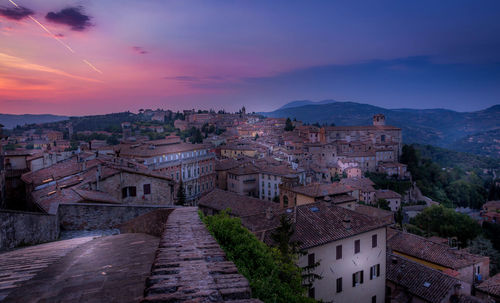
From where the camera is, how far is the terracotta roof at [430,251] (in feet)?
84.9

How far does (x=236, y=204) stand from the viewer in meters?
35.5

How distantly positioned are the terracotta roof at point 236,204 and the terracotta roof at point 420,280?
12.3 m

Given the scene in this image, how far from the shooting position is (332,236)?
18281 mm

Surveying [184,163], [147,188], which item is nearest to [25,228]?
[147,188]

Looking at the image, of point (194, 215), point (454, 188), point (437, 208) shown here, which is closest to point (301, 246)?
point (194, 215)

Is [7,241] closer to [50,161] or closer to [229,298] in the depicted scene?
[229,298]

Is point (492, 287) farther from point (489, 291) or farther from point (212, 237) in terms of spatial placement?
point (212, 237)

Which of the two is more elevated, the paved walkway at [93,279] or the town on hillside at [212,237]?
the paved walkway at [93,279]

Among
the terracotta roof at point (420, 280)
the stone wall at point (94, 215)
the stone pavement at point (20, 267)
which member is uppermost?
the stone pavement at point (20, 267)

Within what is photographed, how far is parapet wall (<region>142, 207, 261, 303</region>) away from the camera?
267cm

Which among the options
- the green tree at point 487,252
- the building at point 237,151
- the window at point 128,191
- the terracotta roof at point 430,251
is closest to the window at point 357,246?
the terracotta roof at point 430,251

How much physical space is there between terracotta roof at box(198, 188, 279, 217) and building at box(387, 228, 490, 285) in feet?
39.5

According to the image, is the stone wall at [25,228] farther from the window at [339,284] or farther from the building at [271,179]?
the building at [271,179]

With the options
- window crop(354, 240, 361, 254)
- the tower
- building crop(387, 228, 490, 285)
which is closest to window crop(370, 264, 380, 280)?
window crop(354, 240, 361, 254)
